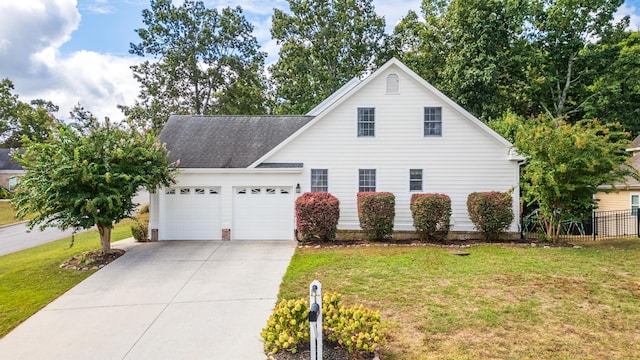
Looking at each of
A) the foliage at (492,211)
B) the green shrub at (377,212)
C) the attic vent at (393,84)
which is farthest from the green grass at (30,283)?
the foliage at (492,211)

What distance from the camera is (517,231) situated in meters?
13.8

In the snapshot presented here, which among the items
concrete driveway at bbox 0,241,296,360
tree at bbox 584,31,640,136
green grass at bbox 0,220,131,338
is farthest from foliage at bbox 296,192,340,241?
tree at bbox 584,31,640,136

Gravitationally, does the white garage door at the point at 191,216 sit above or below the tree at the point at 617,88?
below

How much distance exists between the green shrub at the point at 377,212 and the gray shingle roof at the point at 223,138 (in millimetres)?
4685

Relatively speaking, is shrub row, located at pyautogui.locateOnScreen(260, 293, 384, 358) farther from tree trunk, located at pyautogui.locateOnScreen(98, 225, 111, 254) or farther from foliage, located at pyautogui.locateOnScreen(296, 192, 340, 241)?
tree trunk, located at pyautogui.locateOnScreen(98, 225, 111, 254)

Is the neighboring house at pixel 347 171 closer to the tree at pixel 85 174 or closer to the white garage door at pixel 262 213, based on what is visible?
the white garage door at pixel 262 213

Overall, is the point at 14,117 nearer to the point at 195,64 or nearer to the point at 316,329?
the point at 195,64

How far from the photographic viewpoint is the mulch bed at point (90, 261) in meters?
10.3

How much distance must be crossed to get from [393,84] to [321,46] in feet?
60.2

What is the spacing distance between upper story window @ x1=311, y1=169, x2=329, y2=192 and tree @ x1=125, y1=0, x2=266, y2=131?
850 inches

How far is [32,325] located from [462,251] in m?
10.8

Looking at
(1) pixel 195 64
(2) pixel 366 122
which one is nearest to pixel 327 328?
(2) pixel 366 122

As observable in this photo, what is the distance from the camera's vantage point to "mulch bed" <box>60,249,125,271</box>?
10312 millimetres

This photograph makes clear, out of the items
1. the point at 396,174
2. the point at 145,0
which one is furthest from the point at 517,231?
the point at 145,0
